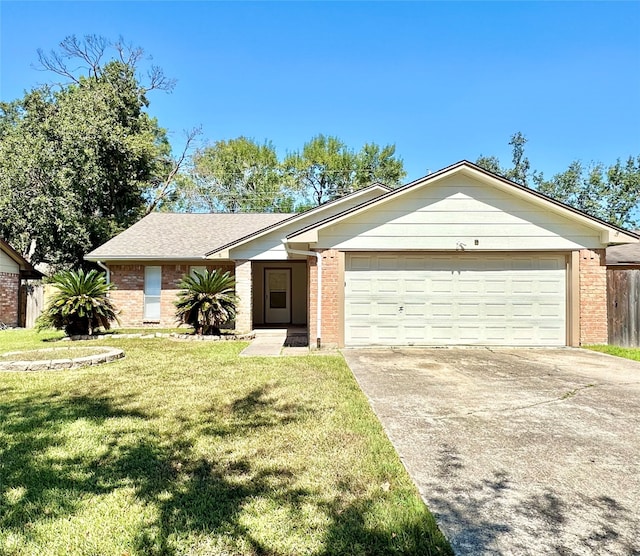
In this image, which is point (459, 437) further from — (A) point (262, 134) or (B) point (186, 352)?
(A) point (262, 134)

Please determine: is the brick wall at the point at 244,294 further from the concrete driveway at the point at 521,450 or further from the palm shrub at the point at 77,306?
the concrete driveway at the point at 521,450

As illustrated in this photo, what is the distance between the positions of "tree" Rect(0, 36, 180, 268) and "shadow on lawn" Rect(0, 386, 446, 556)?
65.4 ft

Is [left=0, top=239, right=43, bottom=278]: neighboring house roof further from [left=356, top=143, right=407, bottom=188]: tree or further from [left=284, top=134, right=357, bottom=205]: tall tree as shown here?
[left=356, top=143, right=407, bottom=188]: tree

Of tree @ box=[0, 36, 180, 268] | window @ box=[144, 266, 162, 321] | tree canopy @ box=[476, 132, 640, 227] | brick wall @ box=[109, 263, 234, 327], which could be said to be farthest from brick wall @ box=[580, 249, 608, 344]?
tree canopy @ box=[476, 132, 640, 227]

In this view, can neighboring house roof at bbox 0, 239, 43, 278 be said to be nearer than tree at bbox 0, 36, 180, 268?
Yes

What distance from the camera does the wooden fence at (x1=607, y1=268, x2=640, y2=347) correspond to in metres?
10.1

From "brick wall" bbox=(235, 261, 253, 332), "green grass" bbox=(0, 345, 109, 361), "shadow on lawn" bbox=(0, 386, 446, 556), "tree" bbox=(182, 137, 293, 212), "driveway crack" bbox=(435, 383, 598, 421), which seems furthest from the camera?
"tree" bbox=(182, 137, 293, 212)

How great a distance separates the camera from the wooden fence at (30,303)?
54.4 feet

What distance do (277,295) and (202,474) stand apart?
13018 millimetres

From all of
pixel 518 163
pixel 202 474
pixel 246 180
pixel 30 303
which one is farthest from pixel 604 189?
pixel 30 303

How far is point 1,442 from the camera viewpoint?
3.97 metres

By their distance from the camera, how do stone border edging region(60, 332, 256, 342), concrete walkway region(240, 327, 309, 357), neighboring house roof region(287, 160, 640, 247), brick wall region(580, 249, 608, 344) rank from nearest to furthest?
concrete walkway region(240, 327, 309, 357) < neighboring house roof region(287, 160, 640, 247) < brick wall region(580, 249, 608, 344) < stone border edging region(60, 332, 256, 342)

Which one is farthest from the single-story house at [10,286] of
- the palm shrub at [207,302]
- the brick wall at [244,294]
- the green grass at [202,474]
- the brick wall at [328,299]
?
the brick wall at [328,299]

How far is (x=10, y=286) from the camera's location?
1653 cm
